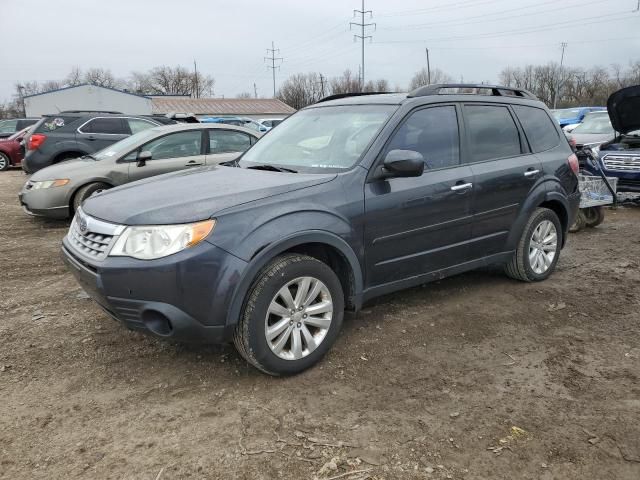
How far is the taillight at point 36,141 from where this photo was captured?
1028 cm

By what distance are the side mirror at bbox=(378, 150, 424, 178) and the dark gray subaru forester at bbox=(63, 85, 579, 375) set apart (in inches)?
0.4

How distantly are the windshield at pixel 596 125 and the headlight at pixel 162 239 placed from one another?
1175 centimetres

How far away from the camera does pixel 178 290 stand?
9.39 ft

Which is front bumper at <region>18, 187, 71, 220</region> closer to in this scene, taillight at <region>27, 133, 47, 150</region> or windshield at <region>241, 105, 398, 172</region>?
taillight at <region>27, 133, 47, 150</region>

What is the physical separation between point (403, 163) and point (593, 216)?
18.1 ft

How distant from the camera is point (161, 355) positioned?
3.60 m

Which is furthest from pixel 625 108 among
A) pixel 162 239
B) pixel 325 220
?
pixel 162 239

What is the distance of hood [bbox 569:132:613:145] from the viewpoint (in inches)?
439

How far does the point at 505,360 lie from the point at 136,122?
34.4 ft

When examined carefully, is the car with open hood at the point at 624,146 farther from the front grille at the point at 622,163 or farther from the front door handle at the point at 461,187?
the front door handle at the point at 461,187

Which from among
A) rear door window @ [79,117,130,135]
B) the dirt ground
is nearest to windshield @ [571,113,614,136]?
the dirt ground

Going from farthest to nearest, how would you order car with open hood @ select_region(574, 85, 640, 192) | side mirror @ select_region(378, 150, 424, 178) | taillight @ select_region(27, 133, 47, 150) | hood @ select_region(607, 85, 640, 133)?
taillight @ select_region(27, 133, 47, 150) < car with open hood @ select_region(574, 85, 640, 192) < hood @ select_region(607, 85, 640, 133) < side mirror @ select_region(378, 150, 424, 178)

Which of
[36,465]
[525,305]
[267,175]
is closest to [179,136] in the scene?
[267,175]

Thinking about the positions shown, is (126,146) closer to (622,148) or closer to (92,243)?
(92,243)
